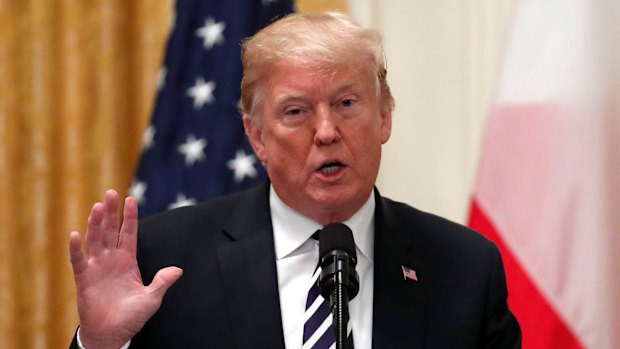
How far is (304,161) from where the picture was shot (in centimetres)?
235

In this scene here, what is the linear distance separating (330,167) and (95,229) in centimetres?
60

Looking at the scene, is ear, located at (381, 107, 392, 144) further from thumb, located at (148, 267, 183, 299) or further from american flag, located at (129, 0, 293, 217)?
american flag, located at (129, 0, 293, 217)

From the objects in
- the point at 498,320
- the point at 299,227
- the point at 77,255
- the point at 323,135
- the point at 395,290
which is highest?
the point at 323,135

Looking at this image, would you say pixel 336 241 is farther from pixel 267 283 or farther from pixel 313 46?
pixel 313 46

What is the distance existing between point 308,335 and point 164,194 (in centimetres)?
165

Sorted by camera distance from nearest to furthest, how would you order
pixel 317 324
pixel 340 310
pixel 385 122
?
pixel 340 310, pixel 317 324, pixel 385 122

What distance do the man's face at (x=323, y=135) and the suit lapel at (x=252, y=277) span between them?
13 centimetres

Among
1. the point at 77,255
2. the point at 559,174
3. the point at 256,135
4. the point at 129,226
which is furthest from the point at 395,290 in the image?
the point at 559,174

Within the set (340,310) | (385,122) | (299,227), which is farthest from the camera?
(385,122)

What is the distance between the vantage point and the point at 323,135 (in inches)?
90.0

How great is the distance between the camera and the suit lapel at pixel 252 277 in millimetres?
2264

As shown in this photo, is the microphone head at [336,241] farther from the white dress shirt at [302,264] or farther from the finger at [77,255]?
the finger at [77,255]

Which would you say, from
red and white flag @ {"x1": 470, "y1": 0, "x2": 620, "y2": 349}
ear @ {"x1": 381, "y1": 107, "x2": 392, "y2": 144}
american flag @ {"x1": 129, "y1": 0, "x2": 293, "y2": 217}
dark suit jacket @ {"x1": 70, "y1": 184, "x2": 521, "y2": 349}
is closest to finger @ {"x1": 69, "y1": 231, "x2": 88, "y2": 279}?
dark suit jacket @ {"x1": 70, "y1": 184, "x2": 521, "y2": 349}

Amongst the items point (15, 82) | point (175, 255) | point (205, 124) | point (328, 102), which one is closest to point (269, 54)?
point (328, 102)
